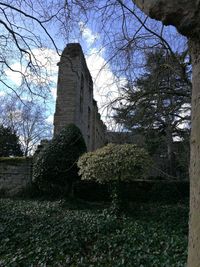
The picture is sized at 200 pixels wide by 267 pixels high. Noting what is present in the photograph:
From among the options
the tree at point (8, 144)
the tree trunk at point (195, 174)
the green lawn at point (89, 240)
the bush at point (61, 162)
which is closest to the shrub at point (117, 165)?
the green lawn at point (89, 240)

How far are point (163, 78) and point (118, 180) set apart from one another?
3460 mm

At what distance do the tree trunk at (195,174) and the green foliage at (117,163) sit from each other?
7272 millimetres

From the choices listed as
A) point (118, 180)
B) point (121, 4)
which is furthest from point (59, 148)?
point (121, 4)

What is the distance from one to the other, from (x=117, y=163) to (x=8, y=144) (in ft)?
67.3

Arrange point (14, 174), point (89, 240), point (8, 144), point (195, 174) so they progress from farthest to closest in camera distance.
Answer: point (8, 144), point (14, 174), point (89, 240), point (195, 174)

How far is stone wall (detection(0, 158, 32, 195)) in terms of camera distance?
Result: 1455 centimetres

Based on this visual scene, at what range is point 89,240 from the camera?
6.52 m

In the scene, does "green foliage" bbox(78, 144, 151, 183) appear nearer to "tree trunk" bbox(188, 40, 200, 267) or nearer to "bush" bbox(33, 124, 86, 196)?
"bush" bbox(33, 124, 86, 196)

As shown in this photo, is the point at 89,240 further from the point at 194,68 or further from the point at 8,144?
the point at 8,144

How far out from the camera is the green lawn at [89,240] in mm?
5391

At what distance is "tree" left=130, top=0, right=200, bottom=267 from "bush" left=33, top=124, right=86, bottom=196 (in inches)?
375

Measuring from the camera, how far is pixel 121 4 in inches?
265

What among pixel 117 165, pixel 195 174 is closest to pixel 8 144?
pixel 117 165

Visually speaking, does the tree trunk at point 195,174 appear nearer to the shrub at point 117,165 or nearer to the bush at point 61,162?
the shrub at point 117,165
